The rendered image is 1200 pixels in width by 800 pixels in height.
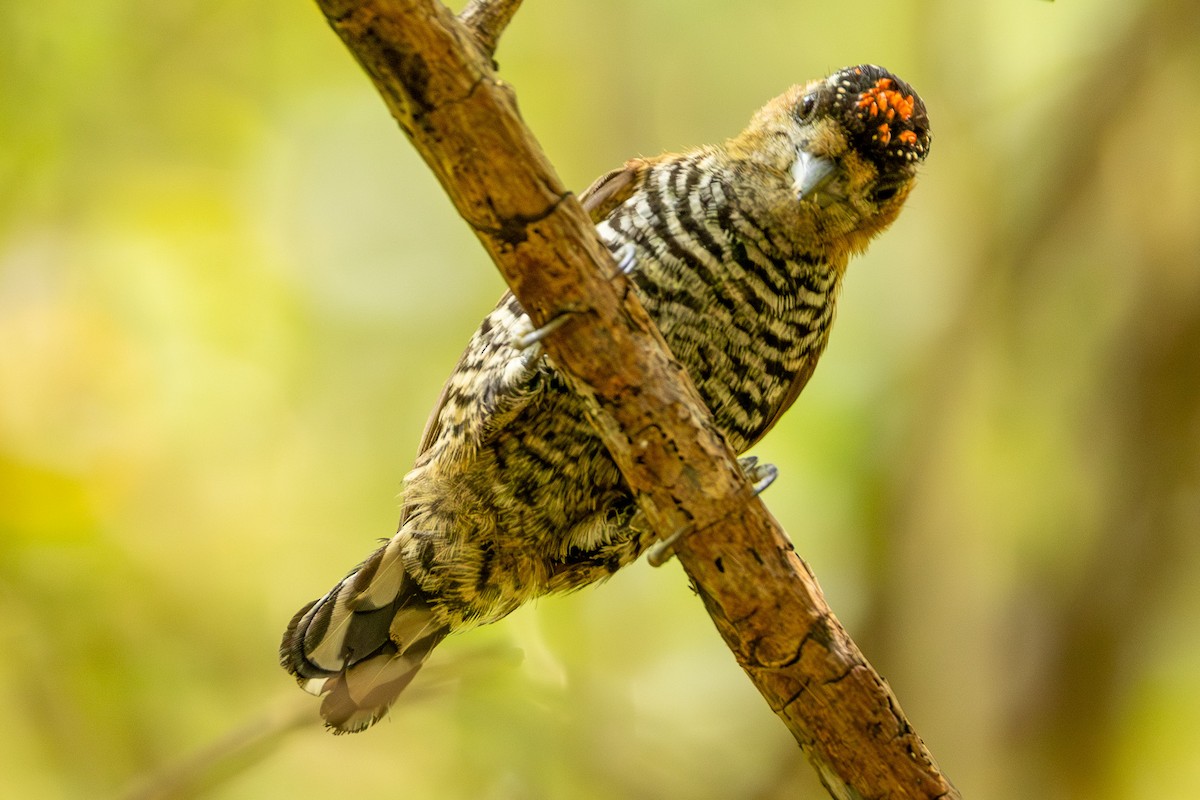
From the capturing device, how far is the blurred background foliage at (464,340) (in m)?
4.28

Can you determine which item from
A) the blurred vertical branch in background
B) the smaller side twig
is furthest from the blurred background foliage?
the smaller side twig

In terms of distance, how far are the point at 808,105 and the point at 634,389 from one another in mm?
1421

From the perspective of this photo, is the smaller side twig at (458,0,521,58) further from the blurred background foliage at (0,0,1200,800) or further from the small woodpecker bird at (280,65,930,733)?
the blurred background foliage at (0,0,1200,800)

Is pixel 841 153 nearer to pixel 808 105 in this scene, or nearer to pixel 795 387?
pixel 808 105

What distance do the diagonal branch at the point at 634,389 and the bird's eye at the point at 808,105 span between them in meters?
1.30

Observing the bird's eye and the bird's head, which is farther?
the bird's eye

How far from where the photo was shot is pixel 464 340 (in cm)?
514

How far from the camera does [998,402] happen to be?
489 cm

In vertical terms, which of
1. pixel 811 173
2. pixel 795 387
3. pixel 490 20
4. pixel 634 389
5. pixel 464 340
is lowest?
pixel 795 387

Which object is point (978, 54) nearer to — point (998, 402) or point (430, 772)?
point (998, 402)

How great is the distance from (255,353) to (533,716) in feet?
7.28

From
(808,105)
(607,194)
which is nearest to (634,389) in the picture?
(607,194)

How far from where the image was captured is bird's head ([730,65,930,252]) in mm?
2867

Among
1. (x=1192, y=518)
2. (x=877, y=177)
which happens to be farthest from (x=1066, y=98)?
(x=877, y=177)
